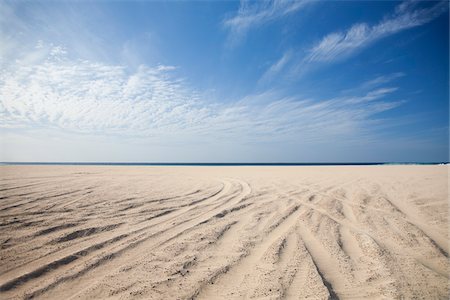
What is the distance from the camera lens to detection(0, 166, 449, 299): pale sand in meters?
2.59

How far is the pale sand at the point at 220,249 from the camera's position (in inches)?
102

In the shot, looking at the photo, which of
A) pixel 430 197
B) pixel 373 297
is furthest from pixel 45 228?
pixel 430 197

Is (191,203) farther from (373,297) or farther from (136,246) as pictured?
(373,297)

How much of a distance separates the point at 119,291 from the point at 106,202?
14.2ft

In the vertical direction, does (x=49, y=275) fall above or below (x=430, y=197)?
below

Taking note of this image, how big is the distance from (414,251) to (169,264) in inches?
156

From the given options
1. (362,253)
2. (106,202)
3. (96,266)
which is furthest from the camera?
(106,202)

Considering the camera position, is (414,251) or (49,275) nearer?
(49,275)

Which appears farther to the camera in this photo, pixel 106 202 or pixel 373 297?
pixel 106 202

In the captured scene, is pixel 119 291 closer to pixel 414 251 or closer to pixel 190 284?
pixel 190 284

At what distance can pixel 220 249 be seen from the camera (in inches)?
142

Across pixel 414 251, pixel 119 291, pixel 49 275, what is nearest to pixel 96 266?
pixel 49 275

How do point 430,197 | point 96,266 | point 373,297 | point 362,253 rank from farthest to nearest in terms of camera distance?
point 430,197
point 362,253
point 96,266
point 373,297

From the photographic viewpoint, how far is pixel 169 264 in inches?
123
